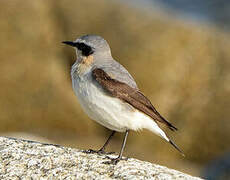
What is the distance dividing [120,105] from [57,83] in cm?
861

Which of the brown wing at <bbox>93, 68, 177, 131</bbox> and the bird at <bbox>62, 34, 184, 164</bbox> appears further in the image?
the brown wing at <bbox>93, 68, 177, 131</bbox>

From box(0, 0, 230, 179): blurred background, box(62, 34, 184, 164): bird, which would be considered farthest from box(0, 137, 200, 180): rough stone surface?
box(0, 0, 230, 179): blurred background

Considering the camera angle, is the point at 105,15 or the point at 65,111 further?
the point at 105,15

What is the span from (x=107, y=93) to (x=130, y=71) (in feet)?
27.5

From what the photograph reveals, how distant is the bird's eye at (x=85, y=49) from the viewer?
28.3ft

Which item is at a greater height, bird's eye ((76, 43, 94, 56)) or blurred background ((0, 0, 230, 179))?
blurred background ((0, 0, 230, 179))

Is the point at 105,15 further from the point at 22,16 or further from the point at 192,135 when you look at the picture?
the point at 192,135

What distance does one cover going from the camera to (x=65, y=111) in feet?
53.7

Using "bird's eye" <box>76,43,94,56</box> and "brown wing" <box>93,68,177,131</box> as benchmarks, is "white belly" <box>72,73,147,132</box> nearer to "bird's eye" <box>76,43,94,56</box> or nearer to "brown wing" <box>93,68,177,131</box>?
"brown wing" <box>93,68,177,131</box>

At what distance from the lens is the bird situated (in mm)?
7945

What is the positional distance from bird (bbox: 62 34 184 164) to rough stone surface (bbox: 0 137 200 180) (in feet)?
1.46

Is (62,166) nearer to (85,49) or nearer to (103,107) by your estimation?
(103,107)

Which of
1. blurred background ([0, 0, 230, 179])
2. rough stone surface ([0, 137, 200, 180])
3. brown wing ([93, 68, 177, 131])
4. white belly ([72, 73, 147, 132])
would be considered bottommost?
rough stone surface ([0, 137, 200, 180])

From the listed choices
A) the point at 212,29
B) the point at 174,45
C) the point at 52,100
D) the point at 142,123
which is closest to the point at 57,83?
the point at 52,100
